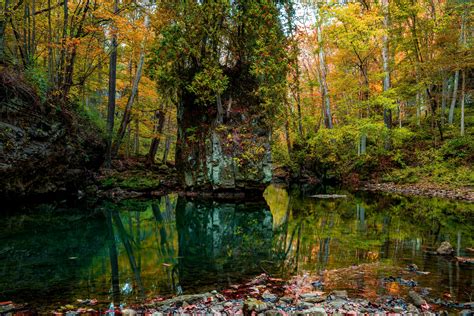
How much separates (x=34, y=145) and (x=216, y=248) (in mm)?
9794

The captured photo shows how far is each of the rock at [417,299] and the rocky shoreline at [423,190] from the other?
12.6m

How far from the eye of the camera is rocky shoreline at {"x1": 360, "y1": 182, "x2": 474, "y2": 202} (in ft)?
48.9

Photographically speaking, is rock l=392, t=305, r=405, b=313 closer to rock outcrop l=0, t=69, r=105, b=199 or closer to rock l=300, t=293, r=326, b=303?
rock l=300, t=293, r=326, b=303

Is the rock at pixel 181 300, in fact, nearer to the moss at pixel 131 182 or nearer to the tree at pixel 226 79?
the tree at pixel 226 79

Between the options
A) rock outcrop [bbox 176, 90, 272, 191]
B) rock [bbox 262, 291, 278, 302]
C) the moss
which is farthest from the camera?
the moss

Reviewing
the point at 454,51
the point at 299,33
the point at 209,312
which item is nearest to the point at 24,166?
the point at 209,312

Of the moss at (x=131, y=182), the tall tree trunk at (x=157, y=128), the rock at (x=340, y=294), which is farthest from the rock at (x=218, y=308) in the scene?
the tall tree trunk at (x=157, y=128)

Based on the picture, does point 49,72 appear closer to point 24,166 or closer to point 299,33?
point 24,166

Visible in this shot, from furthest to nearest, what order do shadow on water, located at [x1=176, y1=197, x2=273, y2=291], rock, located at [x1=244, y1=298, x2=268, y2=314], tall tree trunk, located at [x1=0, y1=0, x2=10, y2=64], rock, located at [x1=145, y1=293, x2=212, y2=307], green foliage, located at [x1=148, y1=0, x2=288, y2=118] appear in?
green foliage, located at [x1=148, y1=0, x2=288, y2=118]
tall tree trunk, located at [x1=0, y1=0, x2=10, y2=64]
shadow on water, located at [x1=176, y1=197, x2=273, y2=291]
rock, located at [x1=145, y1=293, x2=212, y2=307]
rock, located at [x1=244, y1=298, x2=268, y2=314]

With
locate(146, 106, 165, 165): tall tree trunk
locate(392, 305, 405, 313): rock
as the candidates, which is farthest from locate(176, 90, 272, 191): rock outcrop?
locate(392, 305, 405, 313): rock

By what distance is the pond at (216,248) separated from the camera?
493cm

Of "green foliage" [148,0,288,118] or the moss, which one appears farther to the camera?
the moss

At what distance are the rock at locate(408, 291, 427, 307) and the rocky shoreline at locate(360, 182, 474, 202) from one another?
41.2 ft

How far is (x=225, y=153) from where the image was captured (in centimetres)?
1574
